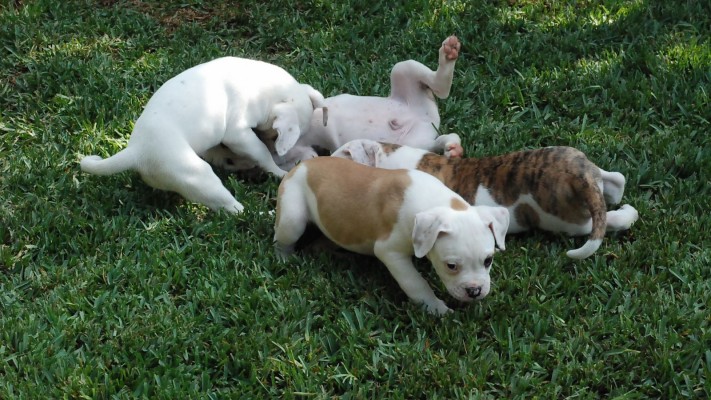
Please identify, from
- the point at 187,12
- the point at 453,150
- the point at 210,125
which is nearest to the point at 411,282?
the point at 453,150

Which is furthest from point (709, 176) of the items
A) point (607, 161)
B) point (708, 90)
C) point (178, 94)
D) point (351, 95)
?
point (178, 94)

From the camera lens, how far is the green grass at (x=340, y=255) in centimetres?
483

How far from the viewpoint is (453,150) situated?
6.50 metres

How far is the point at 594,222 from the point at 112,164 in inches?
124

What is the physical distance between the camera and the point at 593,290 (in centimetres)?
538

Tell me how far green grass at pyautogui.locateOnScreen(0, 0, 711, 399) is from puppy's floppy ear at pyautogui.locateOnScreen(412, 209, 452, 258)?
452 millimetres

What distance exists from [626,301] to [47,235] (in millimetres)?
3616

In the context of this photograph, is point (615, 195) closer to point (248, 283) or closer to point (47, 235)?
point (248, 283)

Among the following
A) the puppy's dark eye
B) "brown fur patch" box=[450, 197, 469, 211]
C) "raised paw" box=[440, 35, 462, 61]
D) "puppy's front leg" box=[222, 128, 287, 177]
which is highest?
"brown fur patch" box=[450, 197, 469, 211]

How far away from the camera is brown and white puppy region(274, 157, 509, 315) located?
16.3 feet

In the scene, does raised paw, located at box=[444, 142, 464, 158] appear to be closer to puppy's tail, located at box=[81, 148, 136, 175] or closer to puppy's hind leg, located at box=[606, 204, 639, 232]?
puppy's hind leg, located at box=[606, 204, 639, 232]

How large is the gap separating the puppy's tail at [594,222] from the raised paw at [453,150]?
4.21 ft

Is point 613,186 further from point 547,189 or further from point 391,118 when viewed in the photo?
point 391,118

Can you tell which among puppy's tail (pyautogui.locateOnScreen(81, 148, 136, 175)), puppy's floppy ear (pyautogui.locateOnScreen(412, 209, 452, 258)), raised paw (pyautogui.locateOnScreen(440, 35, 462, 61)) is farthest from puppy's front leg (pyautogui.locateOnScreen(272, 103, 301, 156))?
puppy's floppy ear (pyautogui.locateOnScreen(412, 209, 452, 258))
